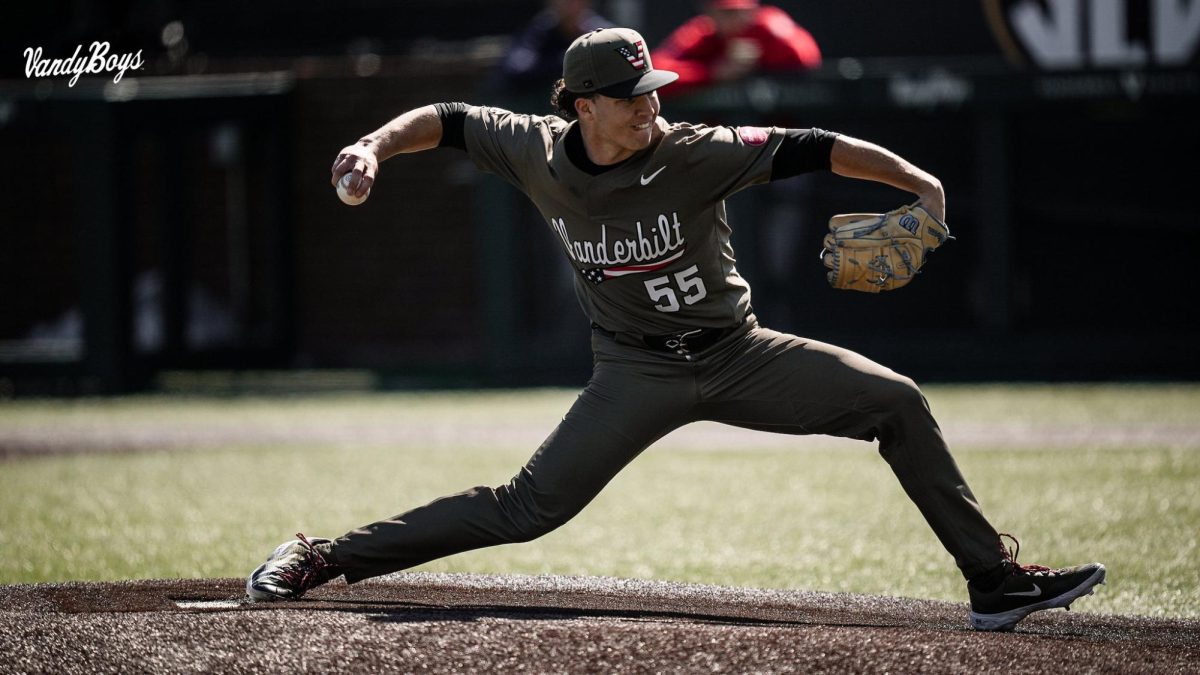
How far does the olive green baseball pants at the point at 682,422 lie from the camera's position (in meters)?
4.32

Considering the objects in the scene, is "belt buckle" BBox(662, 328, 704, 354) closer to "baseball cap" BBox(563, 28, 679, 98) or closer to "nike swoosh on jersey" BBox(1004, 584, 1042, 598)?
"baseball cap" BBox(563, 28, 679, 98)

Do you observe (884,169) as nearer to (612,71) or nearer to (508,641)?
(612,71)

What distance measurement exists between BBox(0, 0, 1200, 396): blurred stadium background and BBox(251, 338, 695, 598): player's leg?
7108 millimetres

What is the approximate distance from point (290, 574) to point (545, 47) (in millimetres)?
7976

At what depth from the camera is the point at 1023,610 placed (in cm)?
433

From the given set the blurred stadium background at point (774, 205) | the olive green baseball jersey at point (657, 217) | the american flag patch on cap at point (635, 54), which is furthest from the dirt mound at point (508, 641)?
the blurred stadium background at point (774, 205)

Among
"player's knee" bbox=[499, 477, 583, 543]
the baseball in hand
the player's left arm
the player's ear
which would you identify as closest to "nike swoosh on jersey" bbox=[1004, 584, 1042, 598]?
the player's left arm

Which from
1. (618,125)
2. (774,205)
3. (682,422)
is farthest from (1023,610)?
(774,205)

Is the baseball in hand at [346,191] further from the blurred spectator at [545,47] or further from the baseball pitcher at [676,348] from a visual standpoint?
the blurred spectator at [545,47]

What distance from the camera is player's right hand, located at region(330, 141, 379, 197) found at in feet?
13.3

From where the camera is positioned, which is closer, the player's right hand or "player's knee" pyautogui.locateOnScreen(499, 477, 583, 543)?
the player's right hand

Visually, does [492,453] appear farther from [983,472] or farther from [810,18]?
[810,18]

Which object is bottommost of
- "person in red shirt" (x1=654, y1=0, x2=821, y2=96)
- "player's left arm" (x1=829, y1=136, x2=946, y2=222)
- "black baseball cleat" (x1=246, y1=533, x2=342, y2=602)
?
"black baseball cleat" (x1=246, y1=533, x2=342, y2=602)

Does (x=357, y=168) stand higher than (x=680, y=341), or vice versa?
(x=357, y=168)
